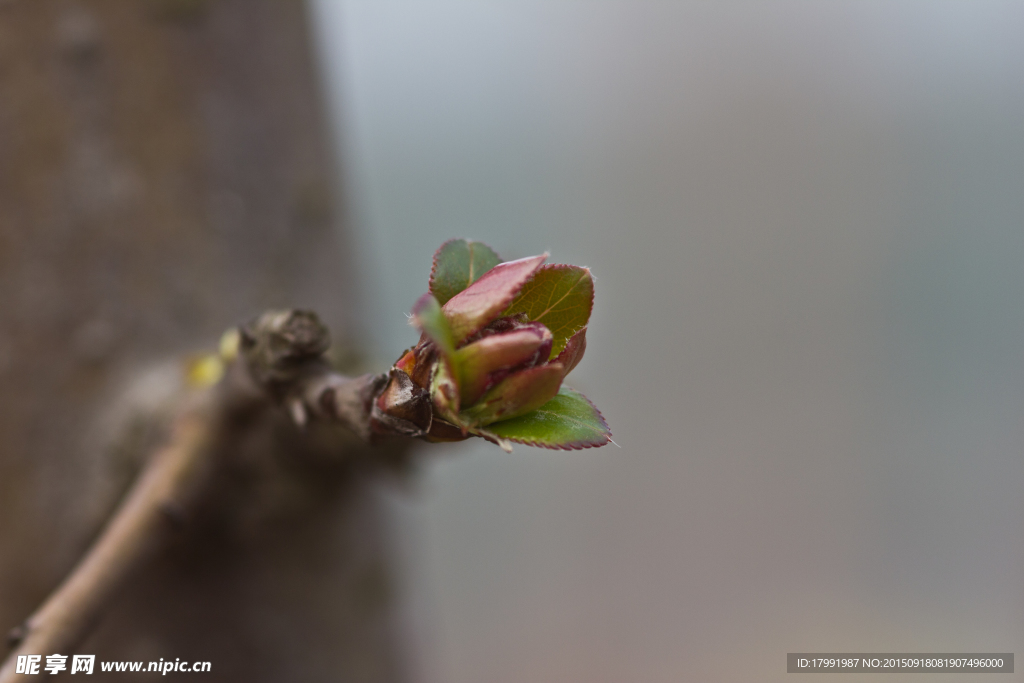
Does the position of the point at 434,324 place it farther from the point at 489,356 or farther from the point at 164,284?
the point at 164,284

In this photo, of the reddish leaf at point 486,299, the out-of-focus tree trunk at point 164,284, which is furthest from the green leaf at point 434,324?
the out-of-focus tree trunk at point 164,284

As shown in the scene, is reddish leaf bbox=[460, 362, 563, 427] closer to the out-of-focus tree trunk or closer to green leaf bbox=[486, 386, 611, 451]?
green leaf bbox=[486, 386, 611, 451]

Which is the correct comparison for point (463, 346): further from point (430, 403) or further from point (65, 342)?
point (65, 342)

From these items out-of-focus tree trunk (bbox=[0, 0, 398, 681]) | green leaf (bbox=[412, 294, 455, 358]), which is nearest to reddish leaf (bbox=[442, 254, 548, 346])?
green leaf (bbox=[412, 294, 455, 358])

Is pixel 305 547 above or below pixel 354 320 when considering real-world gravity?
below

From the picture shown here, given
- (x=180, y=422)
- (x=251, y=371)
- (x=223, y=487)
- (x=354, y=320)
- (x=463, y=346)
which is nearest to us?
(x=463, y=346)

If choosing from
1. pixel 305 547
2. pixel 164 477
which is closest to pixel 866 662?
pixel 305 547

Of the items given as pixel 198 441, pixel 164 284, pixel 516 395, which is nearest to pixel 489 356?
pixel 516 395
